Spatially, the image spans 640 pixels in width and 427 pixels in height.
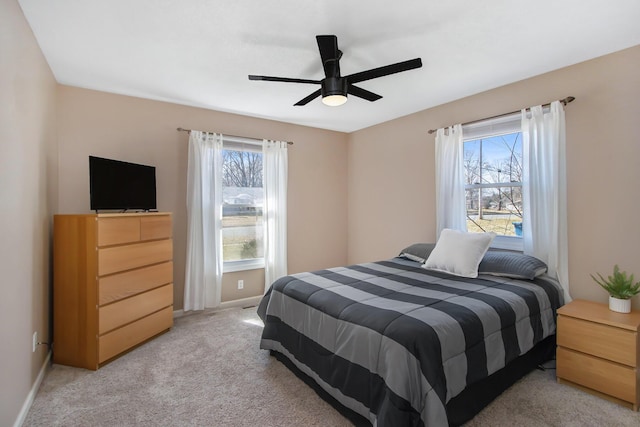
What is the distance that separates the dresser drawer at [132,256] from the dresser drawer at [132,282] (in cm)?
5

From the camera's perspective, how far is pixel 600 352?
2059mm

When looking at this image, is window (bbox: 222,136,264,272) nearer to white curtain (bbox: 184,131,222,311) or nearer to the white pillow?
white curtain (bbox: 184,131,222,311)

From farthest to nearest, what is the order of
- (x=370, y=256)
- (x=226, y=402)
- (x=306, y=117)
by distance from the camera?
(x=370, y=256) → (x=306, y=117) → (x=226, y=402)

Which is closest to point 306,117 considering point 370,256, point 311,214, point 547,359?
point 311,214

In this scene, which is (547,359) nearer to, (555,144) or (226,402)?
(555,144)

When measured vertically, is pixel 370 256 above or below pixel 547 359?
above

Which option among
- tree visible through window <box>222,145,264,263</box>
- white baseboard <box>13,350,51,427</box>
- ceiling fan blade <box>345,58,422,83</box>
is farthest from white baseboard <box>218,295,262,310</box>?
ceiling fan blade <box>345,58,422,83</box>

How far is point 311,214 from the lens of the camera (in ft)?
15.5

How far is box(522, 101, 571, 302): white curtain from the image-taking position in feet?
8.86

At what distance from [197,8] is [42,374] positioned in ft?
9.33

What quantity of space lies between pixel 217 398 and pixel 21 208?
1777mm

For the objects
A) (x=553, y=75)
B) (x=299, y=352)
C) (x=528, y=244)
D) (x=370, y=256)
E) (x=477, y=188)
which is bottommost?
(x=299, y=352)

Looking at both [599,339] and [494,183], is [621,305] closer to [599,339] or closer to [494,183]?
[599,339]

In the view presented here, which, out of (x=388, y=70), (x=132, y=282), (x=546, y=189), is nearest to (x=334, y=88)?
(x=388, y=70)
